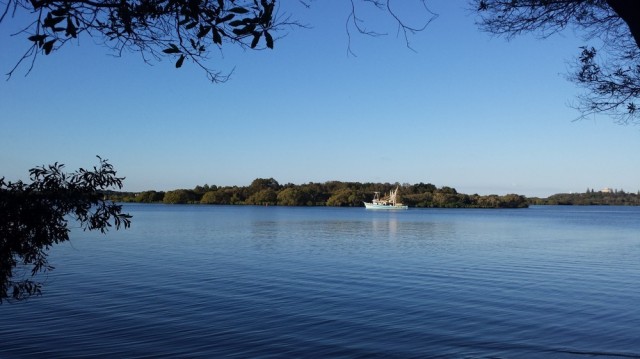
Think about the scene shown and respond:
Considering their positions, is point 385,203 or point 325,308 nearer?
point 325,308

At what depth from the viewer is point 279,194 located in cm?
16588

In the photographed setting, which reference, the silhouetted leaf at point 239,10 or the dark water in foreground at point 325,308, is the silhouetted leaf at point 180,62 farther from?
the dark water in foreground at point 325,308

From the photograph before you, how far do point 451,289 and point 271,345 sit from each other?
7.87 m

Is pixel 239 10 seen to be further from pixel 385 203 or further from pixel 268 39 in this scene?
pixel 385 203

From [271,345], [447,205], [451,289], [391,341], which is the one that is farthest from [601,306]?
[447,205]

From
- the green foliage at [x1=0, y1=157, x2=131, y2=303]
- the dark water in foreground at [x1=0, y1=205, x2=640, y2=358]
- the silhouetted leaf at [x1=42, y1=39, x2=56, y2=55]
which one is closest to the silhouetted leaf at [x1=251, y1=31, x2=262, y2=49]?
the silhouetted leaf at [x1=42, y1=39, x2=56, y2=55]

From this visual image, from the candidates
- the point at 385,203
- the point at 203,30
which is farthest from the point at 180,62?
the point at 385,203

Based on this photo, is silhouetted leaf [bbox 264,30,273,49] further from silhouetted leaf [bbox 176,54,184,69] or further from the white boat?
the white boat

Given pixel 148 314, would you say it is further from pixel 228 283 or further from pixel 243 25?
pixel 243 25

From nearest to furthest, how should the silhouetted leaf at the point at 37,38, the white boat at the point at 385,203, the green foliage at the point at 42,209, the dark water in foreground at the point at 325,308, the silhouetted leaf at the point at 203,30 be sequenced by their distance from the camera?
the silhouetted leaf at the point at 37,38, the silhouetted leaf at the point at 203,30, the green foliage at the point at 42,209, the dark water in foreground at the point at 325,308, the white boat at the point at 385,203

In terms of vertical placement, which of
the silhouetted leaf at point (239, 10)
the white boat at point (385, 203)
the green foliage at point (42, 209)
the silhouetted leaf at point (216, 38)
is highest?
the white boat at point (385, 203)

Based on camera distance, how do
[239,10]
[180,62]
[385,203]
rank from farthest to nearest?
[385,203], [180,62], [239,10]

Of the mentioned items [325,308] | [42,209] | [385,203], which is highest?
[385,203]

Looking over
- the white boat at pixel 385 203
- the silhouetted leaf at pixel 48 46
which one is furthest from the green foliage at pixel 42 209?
the white boat at pixel 385 203
